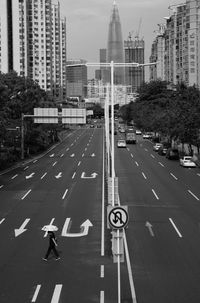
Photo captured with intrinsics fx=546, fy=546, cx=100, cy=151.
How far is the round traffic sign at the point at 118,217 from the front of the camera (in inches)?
535

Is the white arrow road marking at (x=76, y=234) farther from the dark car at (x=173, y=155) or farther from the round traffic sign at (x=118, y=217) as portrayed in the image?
the dark car at (x=173, y=155)

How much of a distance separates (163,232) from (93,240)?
3.53m

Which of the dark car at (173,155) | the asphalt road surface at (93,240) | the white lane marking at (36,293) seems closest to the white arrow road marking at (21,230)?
the asphalt road surface at (93,240)

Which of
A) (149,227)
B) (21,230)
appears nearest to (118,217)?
(149,227)

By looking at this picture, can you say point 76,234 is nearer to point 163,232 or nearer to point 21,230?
point 21,230

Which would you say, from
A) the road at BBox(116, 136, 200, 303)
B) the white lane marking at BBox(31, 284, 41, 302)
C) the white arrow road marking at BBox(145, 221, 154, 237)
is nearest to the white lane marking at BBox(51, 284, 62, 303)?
the white lane marking at BBox(31, 284, 41, 302)

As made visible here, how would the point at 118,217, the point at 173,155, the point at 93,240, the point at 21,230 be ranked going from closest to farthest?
the point at 118,217 < the point at 93,240 < the point at 21,230 < the point at 173,155

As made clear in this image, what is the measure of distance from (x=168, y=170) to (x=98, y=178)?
9.25 meters

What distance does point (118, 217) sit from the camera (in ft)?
44.7

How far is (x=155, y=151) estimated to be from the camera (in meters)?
80.2

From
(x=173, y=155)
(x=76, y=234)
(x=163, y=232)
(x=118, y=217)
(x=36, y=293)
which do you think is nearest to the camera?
(x=118, y=217)

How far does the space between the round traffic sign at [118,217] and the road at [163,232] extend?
2684 millimetres

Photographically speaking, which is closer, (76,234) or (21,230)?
(76,234)

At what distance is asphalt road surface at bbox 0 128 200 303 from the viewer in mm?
16016
